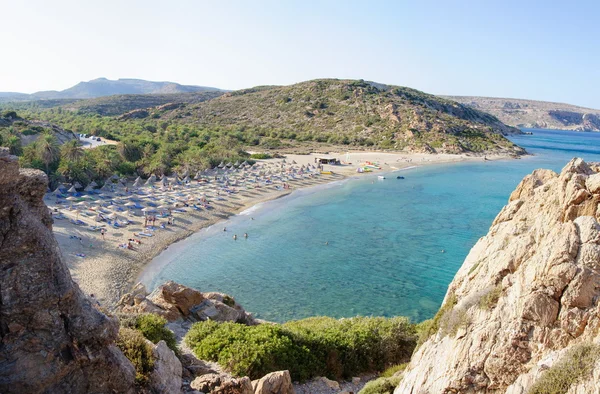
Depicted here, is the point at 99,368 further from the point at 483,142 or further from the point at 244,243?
the point at 483,142

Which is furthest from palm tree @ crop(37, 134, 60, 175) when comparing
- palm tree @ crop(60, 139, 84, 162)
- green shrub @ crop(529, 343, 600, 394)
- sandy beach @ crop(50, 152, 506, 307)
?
green shrub @ crop(529, 343, 600, 394)

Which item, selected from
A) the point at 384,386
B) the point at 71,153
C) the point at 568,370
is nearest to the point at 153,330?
the point at 384,386

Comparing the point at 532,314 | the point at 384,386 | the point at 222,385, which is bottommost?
the point at 384,386

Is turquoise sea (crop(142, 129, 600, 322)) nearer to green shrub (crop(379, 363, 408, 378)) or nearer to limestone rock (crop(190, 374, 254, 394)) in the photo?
green shrub (crop(379, 363, 408, 378))

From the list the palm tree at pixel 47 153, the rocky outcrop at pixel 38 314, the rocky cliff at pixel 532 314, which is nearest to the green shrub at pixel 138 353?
the rocky outcrop at pixel 38 314

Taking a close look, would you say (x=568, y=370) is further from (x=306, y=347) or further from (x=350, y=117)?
(x=350, y=117)

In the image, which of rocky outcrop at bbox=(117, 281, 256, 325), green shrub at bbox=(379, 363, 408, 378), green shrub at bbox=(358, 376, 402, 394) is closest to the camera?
green shrub at bbox=(358, 376, 402, 394)

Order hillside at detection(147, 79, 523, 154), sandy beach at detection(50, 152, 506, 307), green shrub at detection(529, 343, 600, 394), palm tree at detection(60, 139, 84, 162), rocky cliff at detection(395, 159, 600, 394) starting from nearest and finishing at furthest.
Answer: green shrub at detection(529, 343, 600, 394), rocky cliff at detection(395, 159, 600, 394), sandy beach at detection(50, 152, 506, 307), palm tree at detection(60, 139, 84, 162), hillside at detection(147, 79, 523, 154)
